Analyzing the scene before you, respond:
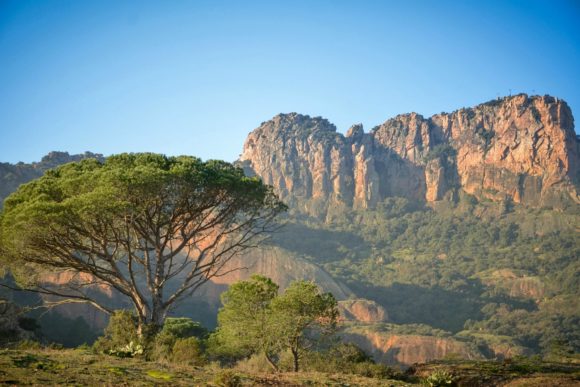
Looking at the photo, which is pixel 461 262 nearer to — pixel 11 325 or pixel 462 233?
pixel 462 233

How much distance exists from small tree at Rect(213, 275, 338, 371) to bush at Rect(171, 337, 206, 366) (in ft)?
6.90

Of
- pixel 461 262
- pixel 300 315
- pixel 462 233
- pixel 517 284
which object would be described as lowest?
pixel 300 315

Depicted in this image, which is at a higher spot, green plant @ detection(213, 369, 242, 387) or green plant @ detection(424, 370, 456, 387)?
green plant @ detection(213, 369, 242, 387)

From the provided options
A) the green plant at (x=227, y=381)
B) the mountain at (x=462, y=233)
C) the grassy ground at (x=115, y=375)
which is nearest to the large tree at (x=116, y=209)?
the grassy ground at (x=115, y=375)

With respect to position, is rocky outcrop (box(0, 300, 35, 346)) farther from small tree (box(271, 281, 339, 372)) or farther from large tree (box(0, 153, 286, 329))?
small tree (box(271, 281, 339, 372))

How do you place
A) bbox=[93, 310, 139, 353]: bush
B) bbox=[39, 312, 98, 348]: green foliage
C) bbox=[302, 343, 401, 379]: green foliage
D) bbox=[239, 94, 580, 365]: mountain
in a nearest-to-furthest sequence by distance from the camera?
bbox=[302, 343, 401, 379]: green foliage < bbox=[93, 310, 139, 353]: bush < bbox=[39, 312, 98, 348]: green foliage < bbox=[239, 94, 580, 365]: mountain

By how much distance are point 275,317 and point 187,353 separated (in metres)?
3.92

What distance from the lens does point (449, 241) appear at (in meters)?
171

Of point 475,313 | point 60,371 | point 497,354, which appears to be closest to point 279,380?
point 60,371

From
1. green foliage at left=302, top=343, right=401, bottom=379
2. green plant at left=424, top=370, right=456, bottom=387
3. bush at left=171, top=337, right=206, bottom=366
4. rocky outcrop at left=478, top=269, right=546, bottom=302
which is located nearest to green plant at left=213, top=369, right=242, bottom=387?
green plant at left=424, top=370, right=456, bottom=387

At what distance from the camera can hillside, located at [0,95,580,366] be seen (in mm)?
106000

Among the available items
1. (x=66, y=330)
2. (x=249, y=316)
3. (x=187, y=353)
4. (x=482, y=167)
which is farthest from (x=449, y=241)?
(x=187, y=353)

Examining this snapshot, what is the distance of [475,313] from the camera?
4852 inches

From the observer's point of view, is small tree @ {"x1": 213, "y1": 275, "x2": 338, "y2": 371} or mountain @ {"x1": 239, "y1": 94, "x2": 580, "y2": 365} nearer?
small tree @ {"x1": 213, "y1": 275, "x2": 338, "y2": 371}
